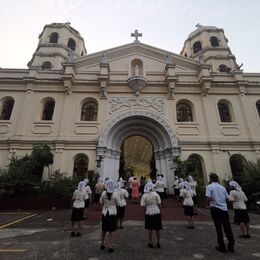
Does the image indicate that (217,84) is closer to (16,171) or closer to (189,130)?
(189,130)

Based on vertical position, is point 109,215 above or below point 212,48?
below

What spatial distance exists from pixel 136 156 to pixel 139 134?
10011mm

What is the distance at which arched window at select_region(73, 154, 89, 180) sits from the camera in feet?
47.6

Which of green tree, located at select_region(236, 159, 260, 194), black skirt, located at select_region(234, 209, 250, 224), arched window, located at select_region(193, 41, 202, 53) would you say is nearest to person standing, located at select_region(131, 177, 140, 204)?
black skirt, located at select_region(234, 209, 250, 224)

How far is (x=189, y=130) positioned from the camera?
50.6 feet

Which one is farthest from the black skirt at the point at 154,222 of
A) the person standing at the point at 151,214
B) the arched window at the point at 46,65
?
the arched window at the point at 46,65

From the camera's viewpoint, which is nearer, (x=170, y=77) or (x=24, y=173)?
(x=24, y=173)

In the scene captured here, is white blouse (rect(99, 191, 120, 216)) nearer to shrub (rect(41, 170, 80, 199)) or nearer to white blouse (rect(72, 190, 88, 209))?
white blouse (rect(72, 190, 88, 209))

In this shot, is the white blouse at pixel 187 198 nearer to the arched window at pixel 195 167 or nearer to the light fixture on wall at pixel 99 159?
the arched window at pixel 195 167

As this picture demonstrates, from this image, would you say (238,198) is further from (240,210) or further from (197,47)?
(197,47)

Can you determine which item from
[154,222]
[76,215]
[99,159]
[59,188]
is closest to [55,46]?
[99,159]

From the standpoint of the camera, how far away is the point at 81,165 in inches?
583

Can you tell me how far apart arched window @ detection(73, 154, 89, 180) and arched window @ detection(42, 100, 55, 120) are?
4740 millimetres

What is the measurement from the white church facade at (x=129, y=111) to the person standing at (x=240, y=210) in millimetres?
8283
